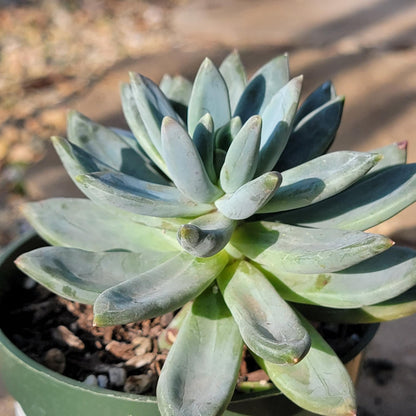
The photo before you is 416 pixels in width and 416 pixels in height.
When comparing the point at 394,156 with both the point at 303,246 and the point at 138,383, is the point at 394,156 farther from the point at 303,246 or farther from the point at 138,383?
the point at 138,383

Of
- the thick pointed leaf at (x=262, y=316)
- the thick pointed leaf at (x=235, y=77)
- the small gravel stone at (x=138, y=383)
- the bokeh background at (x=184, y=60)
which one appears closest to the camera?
the thick pointed leaf at (x=262, y=316)

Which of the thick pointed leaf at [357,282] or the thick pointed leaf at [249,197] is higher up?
the thick pointed leaf at [249,197]

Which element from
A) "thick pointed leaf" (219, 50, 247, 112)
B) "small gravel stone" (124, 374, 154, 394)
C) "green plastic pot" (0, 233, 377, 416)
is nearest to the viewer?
"green plastic pot" (0, 233, 377, 416)

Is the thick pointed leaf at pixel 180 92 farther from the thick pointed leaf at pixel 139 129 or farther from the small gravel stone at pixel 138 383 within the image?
the small gravel stone at pixel 138 383

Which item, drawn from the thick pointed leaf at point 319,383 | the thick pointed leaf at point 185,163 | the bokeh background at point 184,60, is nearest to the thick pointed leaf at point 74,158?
the thick pointed leaf at point 185,163

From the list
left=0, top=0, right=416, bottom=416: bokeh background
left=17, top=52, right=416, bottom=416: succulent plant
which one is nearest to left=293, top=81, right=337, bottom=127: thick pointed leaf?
left=17, top=52, right=416, bottom=416: succulent plant

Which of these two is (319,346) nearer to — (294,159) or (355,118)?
(294,159)

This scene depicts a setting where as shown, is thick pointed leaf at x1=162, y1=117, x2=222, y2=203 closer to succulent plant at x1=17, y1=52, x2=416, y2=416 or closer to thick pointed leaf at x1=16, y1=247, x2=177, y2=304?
succulent plant at x1=17, y1=52, x2=416, y2=416

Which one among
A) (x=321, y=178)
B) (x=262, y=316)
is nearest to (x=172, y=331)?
(x=262, y=316)
